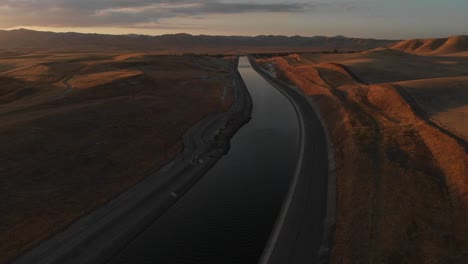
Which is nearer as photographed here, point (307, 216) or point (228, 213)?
point (307, 216)

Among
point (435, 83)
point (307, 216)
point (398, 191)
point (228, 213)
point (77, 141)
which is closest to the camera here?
point (307, 216)

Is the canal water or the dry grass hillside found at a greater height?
the dry grass hillside

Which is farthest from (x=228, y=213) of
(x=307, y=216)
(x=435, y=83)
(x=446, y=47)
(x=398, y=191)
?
(x=446, y=47)

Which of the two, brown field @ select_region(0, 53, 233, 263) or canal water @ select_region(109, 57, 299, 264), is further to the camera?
brown field @ select_region(0, 53, 233, 263)

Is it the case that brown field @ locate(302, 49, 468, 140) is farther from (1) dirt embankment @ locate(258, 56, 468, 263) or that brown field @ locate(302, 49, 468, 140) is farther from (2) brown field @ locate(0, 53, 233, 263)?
(2) brown field @ locate(0, 53, 233, 263)

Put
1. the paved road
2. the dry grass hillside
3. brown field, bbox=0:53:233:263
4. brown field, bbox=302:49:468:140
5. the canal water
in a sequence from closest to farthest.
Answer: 1. the paved road
2. the canal water
3. brown field, bbox=0:53:233:263
4. brown field, bbox=302:49:468:140
5. the dry grass hillside

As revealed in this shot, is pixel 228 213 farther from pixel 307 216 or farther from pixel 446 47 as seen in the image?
pixel 446 47

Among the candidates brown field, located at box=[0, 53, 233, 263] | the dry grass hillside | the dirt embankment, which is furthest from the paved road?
the dry grass hillside

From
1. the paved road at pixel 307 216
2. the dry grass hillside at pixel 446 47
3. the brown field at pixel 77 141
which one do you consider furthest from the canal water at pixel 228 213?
the dry grass hillside at pixel 446 47
